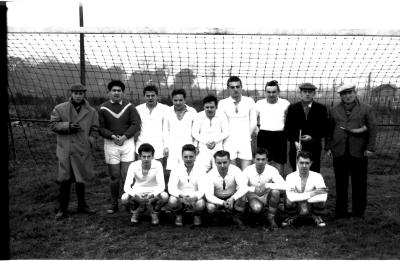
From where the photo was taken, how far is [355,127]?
18.6 ft

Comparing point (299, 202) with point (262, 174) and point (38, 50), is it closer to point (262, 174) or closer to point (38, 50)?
point (262, 174)

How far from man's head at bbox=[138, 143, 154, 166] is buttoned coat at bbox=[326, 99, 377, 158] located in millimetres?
2331

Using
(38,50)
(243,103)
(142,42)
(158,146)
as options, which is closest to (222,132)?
(243,103)

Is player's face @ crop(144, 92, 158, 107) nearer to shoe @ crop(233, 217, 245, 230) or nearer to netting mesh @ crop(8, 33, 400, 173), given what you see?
netting mesh @ crop(8, 33, 400, 173)

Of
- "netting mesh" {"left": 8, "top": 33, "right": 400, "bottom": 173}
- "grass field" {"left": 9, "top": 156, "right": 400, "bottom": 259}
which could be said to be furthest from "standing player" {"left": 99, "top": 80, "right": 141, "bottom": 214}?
"netting mesh" {"left": 8, "top": 33, "right": 400, "bottom": 173}

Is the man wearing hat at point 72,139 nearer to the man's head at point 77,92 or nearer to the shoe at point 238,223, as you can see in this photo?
the man's head at point 77,92

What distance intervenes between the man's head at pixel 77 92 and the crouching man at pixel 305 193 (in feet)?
9.30

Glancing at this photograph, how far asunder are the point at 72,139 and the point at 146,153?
1.10 metres

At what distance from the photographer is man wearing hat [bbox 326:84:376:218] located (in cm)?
564

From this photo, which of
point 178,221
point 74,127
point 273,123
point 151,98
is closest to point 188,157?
point 178,221

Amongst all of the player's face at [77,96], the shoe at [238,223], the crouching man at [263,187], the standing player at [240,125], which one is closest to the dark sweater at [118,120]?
the player's face at [77,96]

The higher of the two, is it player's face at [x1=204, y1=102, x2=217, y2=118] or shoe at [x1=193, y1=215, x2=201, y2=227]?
player's face at [x1=204, y1=102, x2=217, y2=118]

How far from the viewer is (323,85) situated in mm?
7336

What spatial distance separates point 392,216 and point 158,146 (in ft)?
10.5
